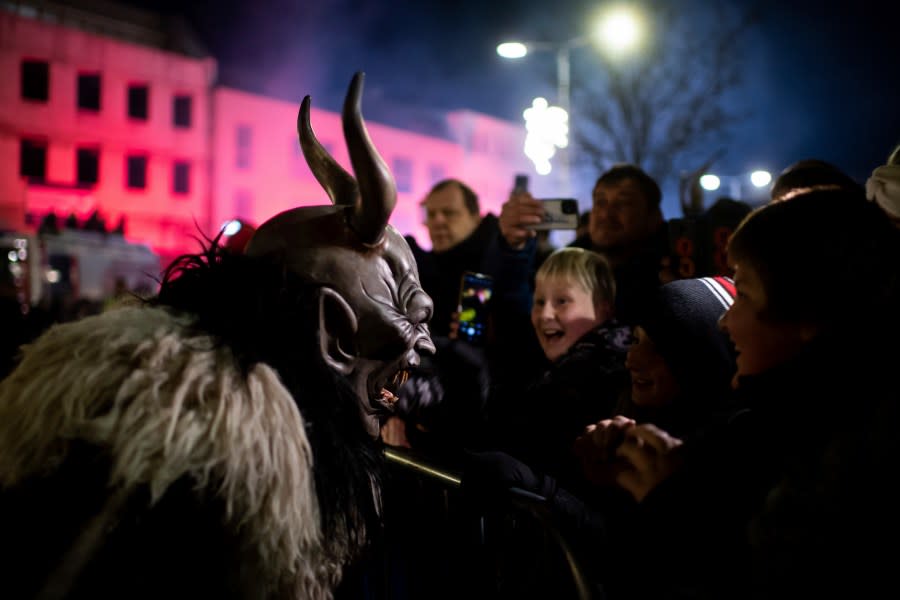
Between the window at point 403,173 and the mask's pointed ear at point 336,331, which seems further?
the window at point 403,173

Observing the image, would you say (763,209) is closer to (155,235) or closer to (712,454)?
(712,454)

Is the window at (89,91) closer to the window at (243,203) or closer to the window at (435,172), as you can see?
the window at (243,203)

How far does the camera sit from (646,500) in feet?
5.23

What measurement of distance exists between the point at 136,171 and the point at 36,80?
175 inches

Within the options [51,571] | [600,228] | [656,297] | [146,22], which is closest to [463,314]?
[600,228]

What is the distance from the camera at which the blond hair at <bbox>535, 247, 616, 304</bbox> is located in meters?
3.62

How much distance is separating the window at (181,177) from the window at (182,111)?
148cm

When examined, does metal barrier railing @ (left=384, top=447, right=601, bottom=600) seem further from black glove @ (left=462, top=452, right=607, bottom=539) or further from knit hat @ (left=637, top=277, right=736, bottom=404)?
knit hat @ (left=637, top=277, right=736, bottom=404)

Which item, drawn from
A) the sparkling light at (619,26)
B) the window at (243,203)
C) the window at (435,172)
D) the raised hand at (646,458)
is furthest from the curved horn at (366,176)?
the window at (435,172)

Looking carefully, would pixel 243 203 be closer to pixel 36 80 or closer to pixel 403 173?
pixel 403 173

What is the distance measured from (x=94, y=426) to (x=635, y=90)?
23.2 metres

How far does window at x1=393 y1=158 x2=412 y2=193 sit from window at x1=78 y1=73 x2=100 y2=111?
12.7m

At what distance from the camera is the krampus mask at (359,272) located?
72.3 inches

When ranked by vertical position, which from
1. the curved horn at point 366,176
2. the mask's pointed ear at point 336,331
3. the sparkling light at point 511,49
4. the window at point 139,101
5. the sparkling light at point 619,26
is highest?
the window at point 139,101
